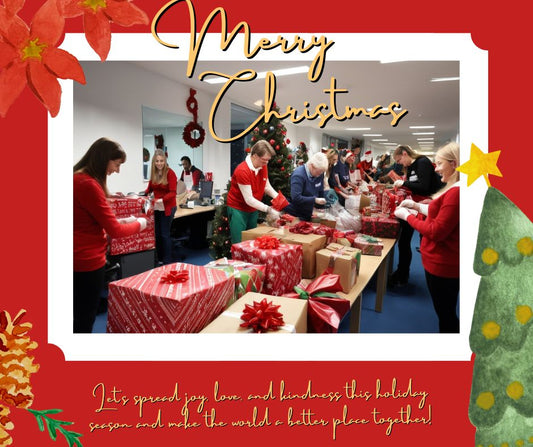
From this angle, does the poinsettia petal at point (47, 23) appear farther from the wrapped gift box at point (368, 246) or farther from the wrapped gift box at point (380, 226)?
the wrapped gift box at point (380, 226)

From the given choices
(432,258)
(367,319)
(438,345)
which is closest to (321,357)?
(438,345)

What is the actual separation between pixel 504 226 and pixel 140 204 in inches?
84.3

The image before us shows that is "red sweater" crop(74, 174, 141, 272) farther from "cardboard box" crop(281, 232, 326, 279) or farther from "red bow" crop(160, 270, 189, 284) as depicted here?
"cardboard box" crop(281, 232, 326, 279)

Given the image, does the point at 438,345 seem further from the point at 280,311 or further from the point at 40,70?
the point at 40,70

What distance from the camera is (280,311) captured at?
1.44m

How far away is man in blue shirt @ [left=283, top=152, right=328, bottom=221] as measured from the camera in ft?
7.93

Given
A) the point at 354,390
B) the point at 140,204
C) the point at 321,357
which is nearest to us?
the point at 354,390

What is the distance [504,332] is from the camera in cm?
100

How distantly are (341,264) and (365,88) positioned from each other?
99 cm

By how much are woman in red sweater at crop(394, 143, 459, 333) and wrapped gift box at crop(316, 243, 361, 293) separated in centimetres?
44

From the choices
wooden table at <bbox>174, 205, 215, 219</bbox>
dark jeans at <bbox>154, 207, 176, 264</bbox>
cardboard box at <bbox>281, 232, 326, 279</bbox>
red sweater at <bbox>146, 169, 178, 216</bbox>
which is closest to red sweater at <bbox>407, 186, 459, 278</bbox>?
cardboard box at <bbox>281, 232, 326, 279</bbox>

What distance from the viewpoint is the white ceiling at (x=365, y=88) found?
Answer: 1406 millimetres

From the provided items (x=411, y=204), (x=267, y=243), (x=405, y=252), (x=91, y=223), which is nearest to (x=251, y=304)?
(x=267, y=243)

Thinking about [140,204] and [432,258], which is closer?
[432,258]
